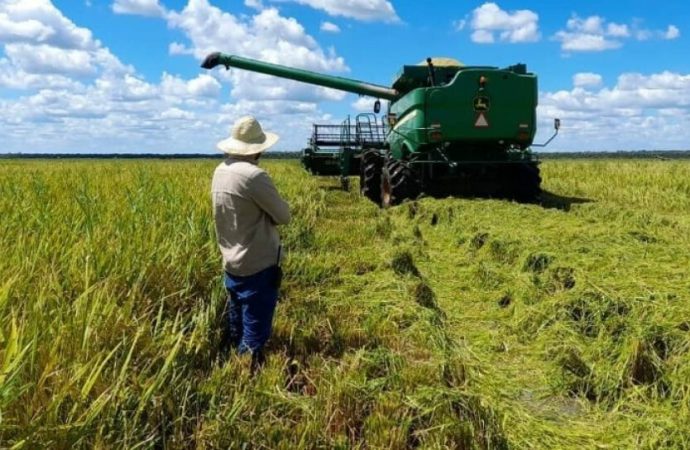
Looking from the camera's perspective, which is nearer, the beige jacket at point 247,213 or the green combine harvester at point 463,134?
the beige jacket at point 247,213

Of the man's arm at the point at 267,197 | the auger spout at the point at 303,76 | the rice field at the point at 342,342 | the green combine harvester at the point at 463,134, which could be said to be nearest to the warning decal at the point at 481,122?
the green combine harvester at the point at 463,134

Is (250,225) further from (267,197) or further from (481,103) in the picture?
(481,103)

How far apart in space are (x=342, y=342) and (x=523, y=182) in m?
7.56

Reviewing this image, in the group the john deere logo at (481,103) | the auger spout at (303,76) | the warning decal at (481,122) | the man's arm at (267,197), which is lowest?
the man's arm at (267,197)

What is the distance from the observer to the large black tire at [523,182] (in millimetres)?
10477

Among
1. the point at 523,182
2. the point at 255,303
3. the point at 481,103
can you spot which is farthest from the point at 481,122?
the point at 255,303

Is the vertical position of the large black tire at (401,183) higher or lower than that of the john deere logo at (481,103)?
lower

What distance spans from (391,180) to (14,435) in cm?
891

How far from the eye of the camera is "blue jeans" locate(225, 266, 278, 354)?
135 inches

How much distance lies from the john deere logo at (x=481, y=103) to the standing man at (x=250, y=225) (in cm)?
690

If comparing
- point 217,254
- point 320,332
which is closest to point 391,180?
point 217,254

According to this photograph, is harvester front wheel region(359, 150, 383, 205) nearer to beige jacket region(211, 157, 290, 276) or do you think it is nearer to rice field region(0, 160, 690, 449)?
rice field region(0, 160, 690, 449)

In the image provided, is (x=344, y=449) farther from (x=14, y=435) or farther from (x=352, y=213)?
(x=352, y=213)

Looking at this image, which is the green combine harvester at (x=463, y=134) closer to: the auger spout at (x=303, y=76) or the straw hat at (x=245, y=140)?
the auger spout at (x=303, y=76)
